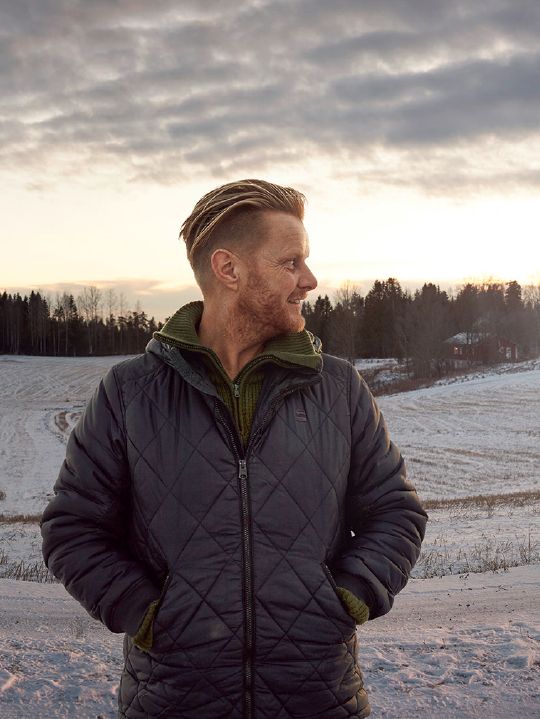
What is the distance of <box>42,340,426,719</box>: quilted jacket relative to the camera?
7.79ft

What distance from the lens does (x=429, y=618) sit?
265 inches

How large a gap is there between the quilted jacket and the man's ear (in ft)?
1.12

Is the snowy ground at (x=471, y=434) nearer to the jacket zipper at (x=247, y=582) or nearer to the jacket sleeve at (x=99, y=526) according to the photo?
the jacket zipper at (x=247, y=582)

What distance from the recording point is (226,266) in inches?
103

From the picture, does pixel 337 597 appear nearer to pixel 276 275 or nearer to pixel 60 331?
pixel 276 275

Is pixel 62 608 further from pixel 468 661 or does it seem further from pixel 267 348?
pixel 267 348

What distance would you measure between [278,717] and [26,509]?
19.0m

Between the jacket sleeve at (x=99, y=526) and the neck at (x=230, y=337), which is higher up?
the neck at (x=230, y=337)

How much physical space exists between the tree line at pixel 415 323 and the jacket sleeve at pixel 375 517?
220ft

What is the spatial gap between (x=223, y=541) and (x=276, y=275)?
984 millimetres

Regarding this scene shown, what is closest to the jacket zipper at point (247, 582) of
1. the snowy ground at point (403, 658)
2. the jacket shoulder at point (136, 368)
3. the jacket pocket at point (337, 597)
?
the jacket pocket at point (337, 597)

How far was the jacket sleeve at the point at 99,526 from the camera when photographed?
2363 mm

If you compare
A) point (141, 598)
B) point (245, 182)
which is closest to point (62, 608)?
point (141, 598)

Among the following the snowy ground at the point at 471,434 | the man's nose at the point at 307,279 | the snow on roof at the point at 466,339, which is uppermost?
the snow on roof at the point at 466,339
